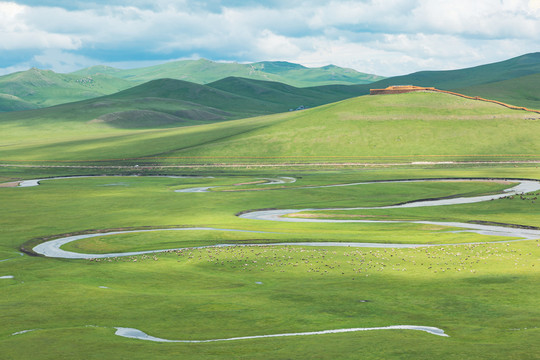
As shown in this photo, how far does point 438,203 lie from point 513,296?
63.1 m

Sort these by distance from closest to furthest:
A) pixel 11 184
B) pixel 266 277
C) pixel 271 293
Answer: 1. pixel 271 293
2. pixel 266 277
3. pixel 11 184

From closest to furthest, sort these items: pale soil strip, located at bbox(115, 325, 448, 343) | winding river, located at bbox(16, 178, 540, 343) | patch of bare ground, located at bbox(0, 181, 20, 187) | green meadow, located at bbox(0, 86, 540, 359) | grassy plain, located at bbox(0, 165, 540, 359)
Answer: grassy plain, located at bbox(0, 165, 540, 359), green meadow, located at bbox(0, 86, 540, 359), pale soil strip, located at bbox(115, 325, 448, 343), winding river, located at bbox(16, 178, 540, 343), patch of bare ground, located at bbox(0, 181, 20, 187)

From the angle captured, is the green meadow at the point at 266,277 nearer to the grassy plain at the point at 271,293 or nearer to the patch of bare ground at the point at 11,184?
the grassy plain at the point at 271,293

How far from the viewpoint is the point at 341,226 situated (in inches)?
2970

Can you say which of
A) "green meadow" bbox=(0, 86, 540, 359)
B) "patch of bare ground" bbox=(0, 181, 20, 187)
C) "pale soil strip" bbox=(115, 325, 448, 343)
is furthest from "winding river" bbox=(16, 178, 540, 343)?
"patch of bare ground" bbox=(0, 181, 20, 187)

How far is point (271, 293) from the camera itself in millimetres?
39531

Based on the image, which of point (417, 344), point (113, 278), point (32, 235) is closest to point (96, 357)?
point (417, 344)

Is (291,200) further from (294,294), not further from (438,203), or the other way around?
(294,294)

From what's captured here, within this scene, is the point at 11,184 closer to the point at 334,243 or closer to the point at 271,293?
the point at 334,243

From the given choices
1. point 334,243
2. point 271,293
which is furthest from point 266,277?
point 334,243

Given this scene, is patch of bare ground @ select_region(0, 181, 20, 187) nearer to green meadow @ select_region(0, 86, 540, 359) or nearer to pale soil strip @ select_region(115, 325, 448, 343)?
green meadow @ select_region(0, 86, 540, 359)

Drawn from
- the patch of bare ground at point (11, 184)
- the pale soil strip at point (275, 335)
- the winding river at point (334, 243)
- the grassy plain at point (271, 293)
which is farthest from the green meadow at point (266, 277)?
the patch of bare ground at point (11, 184)

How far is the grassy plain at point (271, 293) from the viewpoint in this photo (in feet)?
89.7

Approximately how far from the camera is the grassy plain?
2733 centimetres
